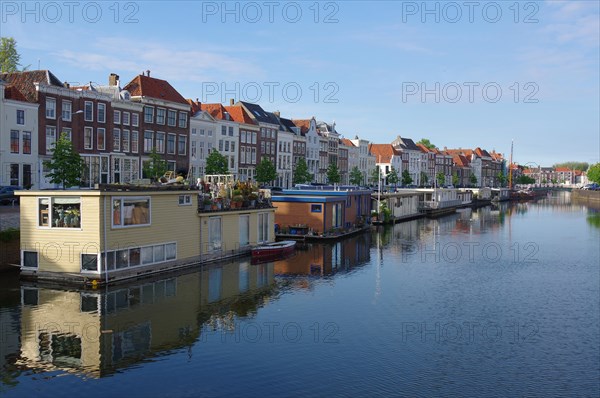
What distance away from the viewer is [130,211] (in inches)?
1347

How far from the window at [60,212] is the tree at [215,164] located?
47263mm

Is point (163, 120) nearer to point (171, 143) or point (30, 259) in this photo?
point (171, 143)

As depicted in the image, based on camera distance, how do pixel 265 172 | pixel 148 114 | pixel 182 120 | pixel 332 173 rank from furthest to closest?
pixel 332 173, pixel 265 172, pixel 182 120, pixel 148 114

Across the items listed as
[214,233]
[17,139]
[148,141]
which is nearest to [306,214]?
[214,233]

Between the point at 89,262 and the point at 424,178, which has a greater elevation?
the point at 424,178

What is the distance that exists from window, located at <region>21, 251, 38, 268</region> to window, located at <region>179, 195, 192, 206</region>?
9.42 meters

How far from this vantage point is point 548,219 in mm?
102562

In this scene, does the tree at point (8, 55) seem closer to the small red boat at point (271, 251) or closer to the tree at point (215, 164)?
the tree at point (215, 164)

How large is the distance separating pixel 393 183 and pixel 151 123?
303ft

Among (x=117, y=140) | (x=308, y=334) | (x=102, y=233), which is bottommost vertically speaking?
(x=308, y=334)

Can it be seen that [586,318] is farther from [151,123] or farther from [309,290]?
[151,123]

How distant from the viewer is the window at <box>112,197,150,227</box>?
3319 centimetres

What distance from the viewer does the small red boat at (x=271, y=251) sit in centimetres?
4512

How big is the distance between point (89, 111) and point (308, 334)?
159ft
